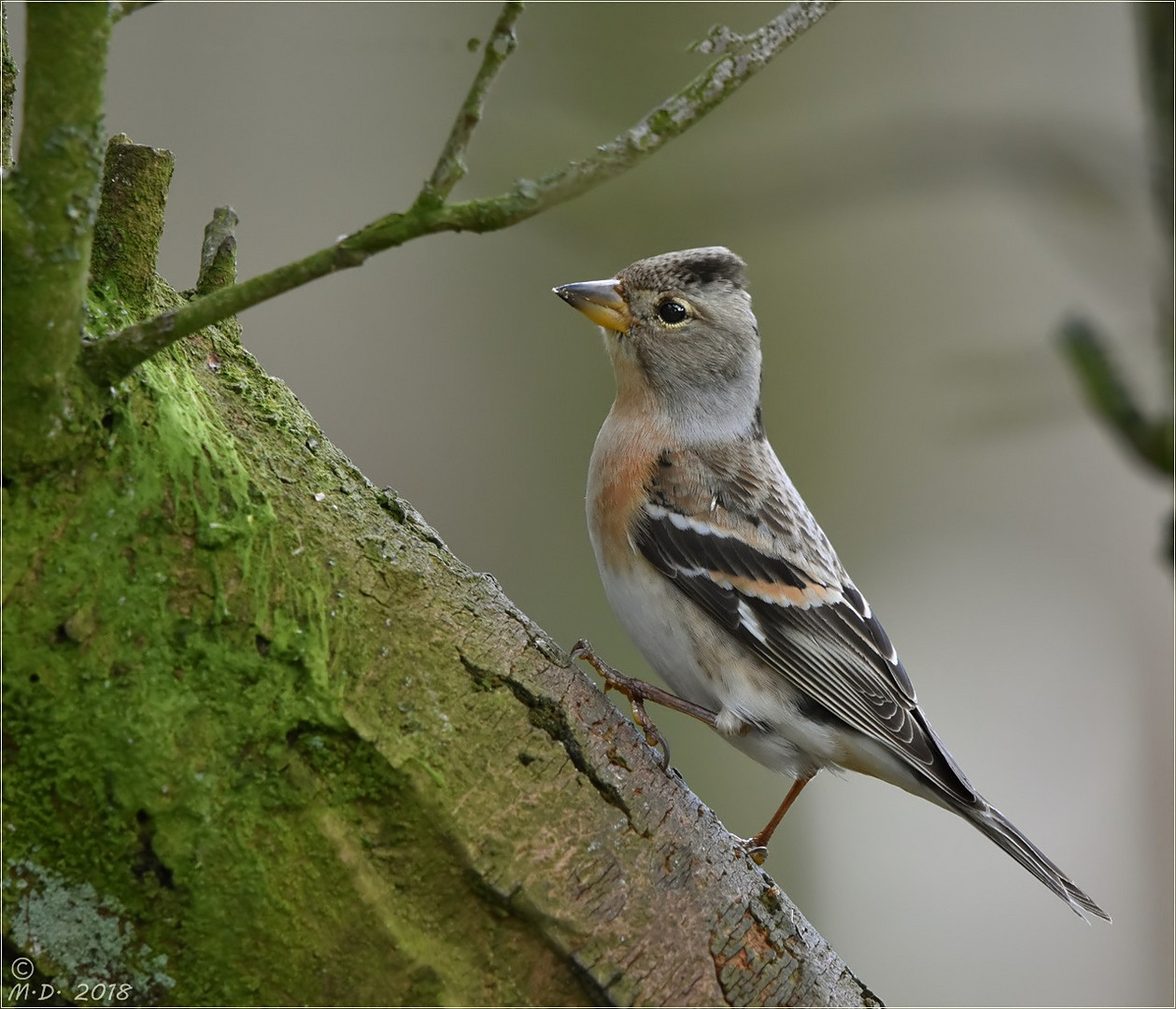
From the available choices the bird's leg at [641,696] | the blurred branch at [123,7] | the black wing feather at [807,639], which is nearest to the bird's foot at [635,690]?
the bird's leg at [641,696]

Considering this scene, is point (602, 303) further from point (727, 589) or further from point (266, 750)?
point (266, 750)

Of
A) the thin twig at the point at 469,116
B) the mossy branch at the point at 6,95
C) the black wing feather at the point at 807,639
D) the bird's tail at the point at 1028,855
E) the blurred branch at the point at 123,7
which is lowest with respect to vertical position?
the bird's tail at the point at 1028,855

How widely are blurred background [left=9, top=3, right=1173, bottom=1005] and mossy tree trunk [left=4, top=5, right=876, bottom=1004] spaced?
208 inches

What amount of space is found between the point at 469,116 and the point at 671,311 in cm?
269

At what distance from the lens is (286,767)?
7.00 feet

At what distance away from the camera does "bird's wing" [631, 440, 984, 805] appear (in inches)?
147

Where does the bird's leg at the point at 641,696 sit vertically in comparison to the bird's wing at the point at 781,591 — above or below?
below

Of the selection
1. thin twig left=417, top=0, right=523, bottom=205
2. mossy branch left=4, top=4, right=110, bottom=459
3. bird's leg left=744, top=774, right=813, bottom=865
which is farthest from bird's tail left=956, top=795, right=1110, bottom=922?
mossy branch left=4, top=4, right=110, bottom=459

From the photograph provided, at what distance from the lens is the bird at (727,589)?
3.72 m

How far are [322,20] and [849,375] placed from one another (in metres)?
5.41

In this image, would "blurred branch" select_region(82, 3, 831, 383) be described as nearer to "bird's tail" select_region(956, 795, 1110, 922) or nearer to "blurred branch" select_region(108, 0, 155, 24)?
"blurred branch" select_region(108, 0, 155, 24)

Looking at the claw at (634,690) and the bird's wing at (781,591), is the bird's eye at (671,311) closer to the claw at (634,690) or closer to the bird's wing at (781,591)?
the bird's wing at (781,591)

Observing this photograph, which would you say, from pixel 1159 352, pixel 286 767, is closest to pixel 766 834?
pixel 286 767

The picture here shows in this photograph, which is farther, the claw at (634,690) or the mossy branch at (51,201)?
the claw at (634,690)
